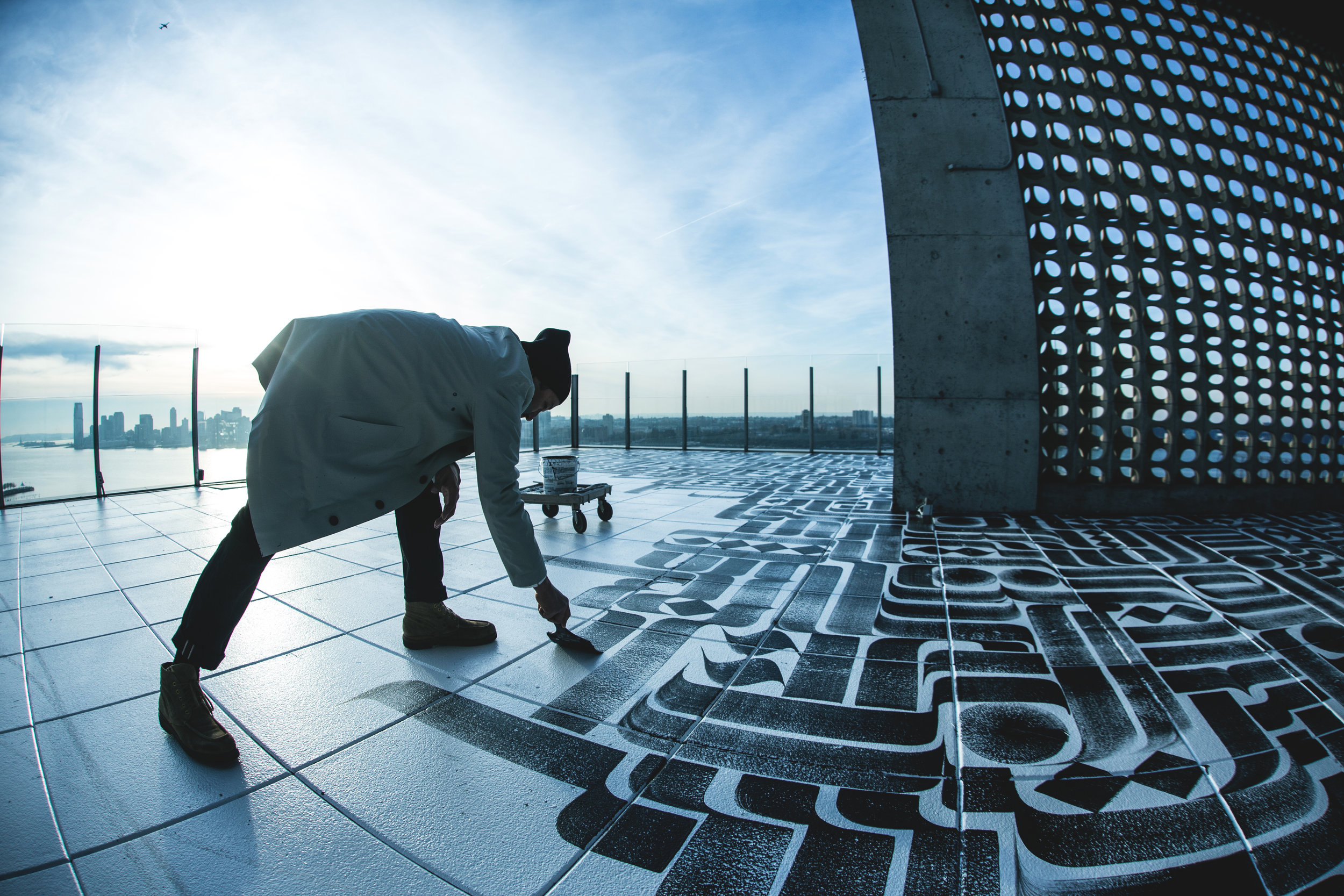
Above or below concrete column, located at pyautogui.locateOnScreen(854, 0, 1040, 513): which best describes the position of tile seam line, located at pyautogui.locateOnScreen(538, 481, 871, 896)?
below

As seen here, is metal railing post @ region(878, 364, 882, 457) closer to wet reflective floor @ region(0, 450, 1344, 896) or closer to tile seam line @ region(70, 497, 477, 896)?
wet reflective floor @ region(0, 450, 1344, 896)

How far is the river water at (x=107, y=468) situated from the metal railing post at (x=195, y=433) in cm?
5

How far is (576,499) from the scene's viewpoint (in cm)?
404

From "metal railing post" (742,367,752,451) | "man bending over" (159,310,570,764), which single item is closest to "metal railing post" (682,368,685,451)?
"metal railing post" (742,367,752,451)

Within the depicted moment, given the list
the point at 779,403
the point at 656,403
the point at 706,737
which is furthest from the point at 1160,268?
the point at 656,403

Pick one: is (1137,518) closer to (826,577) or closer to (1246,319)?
(1246,319)

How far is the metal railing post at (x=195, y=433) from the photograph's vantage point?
7266 millimetres

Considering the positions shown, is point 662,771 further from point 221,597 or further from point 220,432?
point 220,432

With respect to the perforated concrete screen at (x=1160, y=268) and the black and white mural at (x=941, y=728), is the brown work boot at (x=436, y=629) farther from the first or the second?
the perforated concrete screen at (x=1160, y=268)

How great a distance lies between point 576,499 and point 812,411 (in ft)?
31.8

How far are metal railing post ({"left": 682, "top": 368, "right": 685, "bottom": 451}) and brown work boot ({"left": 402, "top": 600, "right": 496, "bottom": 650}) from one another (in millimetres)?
11520

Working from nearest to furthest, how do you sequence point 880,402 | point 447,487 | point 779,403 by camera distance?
point 447,487 < point 880,402 < point 779,403

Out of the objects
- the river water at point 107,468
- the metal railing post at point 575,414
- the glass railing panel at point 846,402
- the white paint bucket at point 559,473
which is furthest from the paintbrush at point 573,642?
the metal railing post at point 575,414

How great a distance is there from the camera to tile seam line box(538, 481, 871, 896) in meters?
1.00
